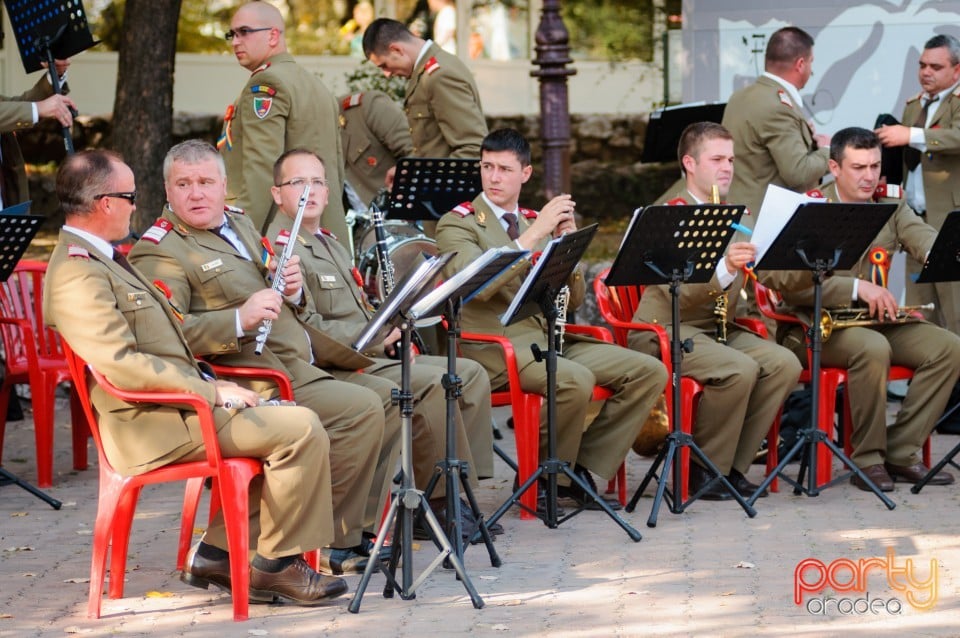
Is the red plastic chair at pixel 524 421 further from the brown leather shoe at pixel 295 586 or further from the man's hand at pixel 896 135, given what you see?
the man's hand at pixel 896 135

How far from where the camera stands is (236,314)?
17.5ft

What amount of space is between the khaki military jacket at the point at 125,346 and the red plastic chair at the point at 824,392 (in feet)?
10.6

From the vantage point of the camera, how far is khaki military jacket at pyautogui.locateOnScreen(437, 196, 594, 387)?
6.45m

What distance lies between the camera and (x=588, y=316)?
396 inches

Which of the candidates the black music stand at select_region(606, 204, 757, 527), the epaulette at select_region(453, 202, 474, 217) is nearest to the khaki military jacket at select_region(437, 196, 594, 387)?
the epaulette at select_region(453, 202, 474, 217)

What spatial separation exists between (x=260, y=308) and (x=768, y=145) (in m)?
3.75

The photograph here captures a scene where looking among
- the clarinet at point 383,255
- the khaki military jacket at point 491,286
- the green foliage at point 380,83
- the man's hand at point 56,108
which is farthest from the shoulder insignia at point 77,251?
the green foliage at point 380,83

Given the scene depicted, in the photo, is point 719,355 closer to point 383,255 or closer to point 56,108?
point 383,255

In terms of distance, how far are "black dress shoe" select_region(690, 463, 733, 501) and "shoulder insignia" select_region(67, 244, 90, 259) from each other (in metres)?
3.10

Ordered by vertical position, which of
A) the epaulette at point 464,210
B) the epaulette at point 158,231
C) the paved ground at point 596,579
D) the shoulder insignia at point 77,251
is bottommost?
the paved ground at point 596,579

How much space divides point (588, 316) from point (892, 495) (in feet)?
11.5

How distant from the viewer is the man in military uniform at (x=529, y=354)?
6438mm

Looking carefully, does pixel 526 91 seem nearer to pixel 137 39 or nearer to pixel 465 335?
pixel 137 39

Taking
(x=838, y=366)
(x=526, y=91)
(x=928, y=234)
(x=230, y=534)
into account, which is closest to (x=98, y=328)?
(x=230, y=534)
